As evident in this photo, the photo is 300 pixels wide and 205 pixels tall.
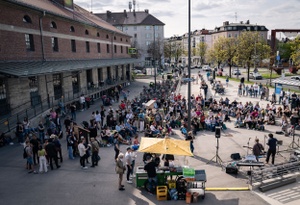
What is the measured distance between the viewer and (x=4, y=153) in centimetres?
1450

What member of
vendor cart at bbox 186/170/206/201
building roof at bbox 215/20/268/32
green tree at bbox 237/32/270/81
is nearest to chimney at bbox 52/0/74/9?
green tree at bbox 237/32/270/81

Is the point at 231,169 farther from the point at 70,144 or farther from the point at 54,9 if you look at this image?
the point at 54,9

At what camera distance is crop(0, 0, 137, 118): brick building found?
744 inches

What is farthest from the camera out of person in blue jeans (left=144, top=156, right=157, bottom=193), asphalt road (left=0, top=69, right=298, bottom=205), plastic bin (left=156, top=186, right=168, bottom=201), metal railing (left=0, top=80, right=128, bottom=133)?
metal railing (left=0, top=80, right=128, bottom=133)

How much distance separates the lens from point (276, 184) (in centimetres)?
1112

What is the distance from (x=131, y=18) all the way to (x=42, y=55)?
221 ft

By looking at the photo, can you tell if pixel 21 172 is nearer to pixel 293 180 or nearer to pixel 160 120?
pixel 160 120

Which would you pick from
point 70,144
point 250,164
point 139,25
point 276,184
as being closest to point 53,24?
point 70,144

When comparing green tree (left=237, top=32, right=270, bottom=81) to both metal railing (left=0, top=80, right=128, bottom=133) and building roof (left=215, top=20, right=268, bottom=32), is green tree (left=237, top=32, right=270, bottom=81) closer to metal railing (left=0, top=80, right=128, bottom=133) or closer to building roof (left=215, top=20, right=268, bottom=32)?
Answer: metal railing (left=0, top=80, right=128, bottom=133)

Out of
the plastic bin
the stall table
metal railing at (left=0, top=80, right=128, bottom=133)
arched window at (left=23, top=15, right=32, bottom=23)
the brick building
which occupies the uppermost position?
arched window at (left=23, top=15, right=32, bottom=23)

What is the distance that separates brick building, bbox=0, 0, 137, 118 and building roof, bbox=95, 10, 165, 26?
5074cm

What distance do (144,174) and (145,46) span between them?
82318 mm

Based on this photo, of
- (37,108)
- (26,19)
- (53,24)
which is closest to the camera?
(37,108)

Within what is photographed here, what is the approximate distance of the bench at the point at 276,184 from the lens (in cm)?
1081
